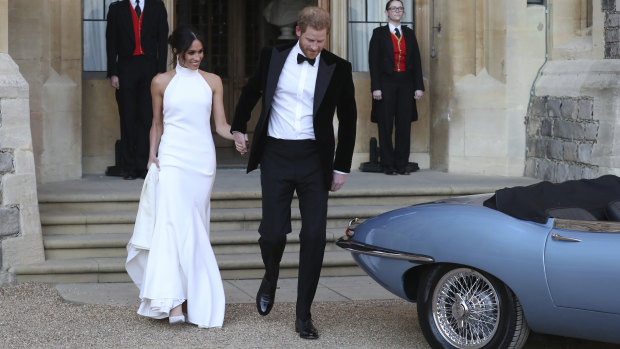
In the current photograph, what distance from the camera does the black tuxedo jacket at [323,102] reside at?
653cm

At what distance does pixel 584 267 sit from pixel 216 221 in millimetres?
4582

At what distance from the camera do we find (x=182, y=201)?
705 cm

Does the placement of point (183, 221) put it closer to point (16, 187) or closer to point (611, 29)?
point (16, 187)

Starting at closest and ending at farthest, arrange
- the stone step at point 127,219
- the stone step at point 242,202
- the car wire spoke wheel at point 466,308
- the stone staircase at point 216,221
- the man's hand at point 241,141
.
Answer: the car wire spoke wheel at point 466,308 → the man's hand at point 241,141 → the stone staircase at point 216,221 → the stone step at point 127,219 → the stone step at point 242,202

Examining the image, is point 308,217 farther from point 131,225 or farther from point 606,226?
point 131,225

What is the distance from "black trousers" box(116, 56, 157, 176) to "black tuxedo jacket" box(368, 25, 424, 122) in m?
2.39

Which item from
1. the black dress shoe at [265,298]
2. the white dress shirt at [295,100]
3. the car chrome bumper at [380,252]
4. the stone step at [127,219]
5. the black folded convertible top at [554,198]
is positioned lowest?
the black dress shoe at [265,298]

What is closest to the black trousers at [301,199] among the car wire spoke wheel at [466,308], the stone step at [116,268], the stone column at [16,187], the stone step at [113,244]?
the car wire spoke wheel at [466,308]

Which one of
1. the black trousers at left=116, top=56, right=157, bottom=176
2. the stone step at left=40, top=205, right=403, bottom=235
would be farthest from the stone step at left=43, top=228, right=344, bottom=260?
the black trousers at left=116, top=56, right=157, bottom=176

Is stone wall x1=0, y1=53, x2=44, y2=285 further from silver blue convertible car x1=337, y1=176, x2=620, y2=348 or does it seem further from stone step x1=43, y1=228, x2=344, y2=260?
silver blue convertible car x1=337, y1=176, x2=620, y2=348

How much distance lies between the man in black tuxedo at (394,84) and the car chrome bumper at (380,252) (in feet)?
18.3

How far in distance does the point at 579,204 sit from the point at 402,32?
6.69m

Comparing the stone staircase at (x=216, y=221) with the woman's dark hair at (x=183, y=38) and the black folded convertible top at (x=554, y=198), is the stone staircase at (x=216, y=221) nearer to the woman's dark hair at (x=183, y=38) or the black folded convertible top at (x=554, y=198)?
the woman's dark hair at (x=183, y=38)

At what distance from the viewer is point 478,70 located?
12.4 metres
